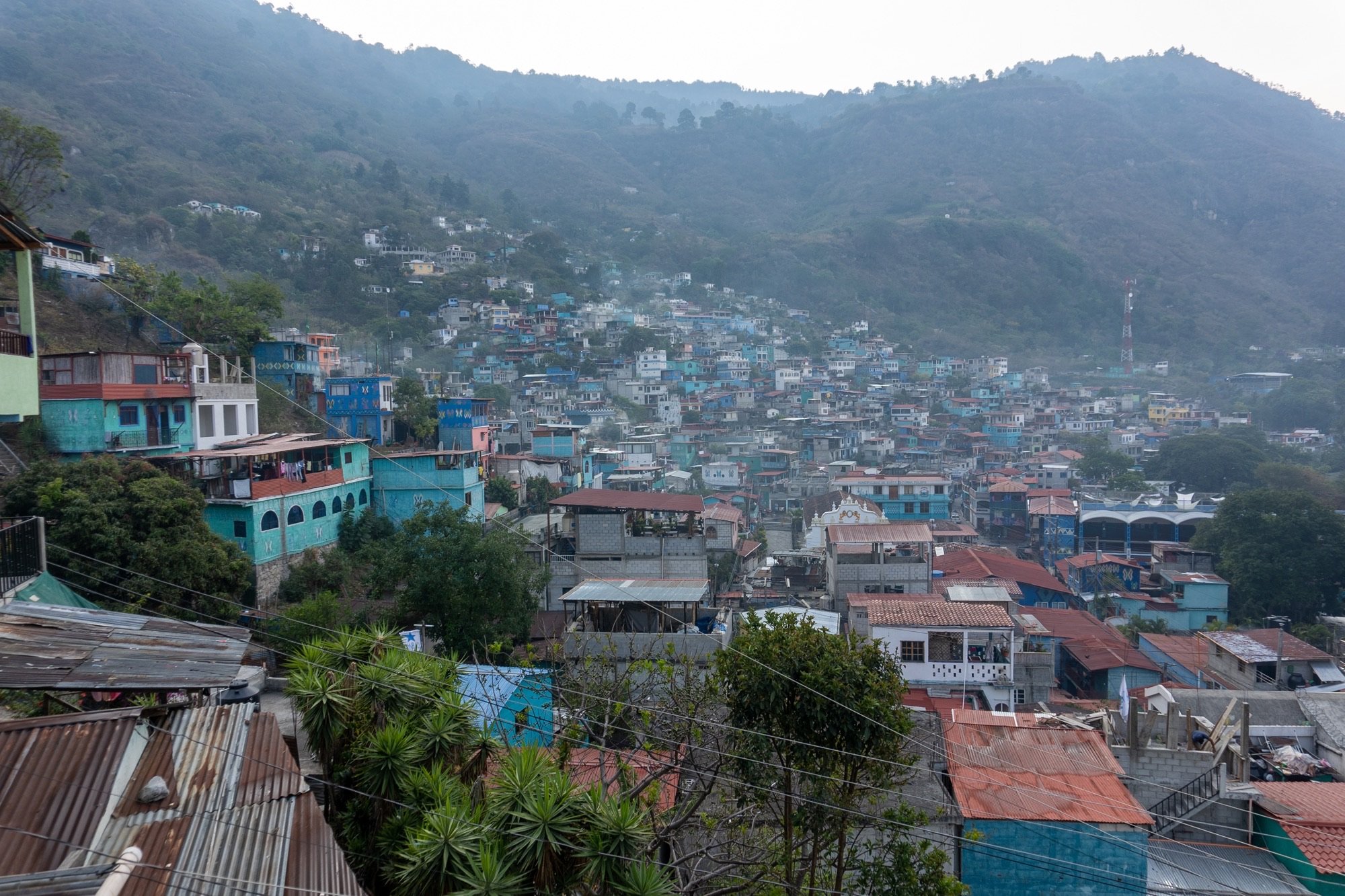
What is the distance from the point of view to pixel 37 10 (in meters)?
97.8

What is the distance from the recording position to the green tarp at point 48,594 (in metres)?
7.67

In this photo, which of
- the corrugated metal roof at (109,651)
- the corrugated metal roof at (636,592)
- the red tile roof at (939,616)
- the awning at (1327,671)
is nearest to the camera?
the corrugated metal roof at (109,651)

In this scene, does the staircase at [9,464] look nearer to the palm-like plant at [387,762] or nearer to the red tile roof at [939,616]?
the palm-like plant at [387,762]

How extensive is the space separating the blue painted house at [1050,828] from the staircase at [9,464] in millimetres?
15329

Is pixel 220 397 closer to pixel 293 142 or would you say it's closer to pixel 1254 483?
pixel 1254 483

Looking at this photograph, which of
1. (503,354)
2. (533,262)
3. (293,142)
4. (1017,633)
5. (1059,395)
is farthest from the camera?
(293,142)

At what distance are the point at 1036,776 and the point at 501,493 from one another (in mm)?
18602

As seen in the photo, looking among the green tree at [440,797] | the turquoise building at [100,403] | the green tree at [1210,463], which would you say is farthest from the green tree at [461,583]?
the green tree at [1210,463]

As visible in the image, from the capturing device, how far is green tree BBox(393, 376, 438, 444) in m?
26.2

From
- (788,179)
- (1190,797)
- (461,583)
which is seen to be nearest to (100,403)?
(461,583)

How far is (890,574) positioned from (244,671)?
15.9m

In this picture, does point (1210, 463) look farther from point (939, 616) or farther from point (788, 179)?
point (788, 179)

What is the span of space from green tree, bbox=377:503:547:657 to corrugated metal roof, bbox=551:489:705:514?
2.87 m

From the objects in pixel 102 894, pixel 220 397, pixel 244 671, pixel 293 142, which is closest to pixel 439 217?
pixel 293 142
